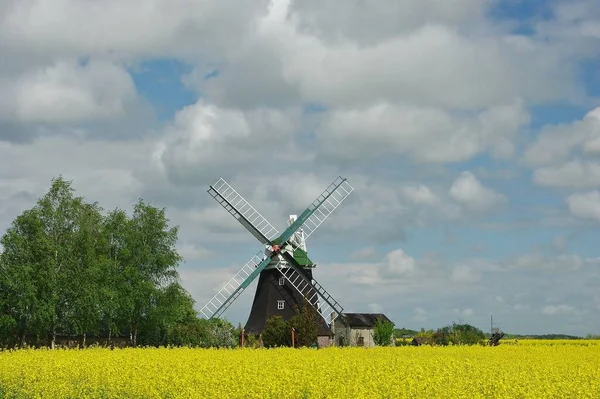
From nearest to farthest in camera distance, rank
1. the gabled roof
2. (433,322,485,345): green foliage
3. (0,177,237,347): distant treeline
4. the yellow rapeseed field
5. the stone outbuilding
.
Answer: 1. the yellow rapeseed field
2. (0,177,237,347): distant treeline
3. (433,322,485,345): green foliage
4. the stone outbuilding
5. the gabled roof

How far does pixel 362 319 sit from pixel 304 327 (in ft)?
63.6

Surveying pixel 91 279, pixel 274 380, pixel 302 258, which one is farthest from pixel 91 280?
pixel 274 380

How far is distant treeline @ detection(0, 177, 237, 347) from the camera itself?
46.5m

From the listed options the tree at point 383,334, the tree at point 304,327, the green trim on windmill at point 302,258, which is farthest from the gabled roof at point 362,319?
the tree at point 304,327

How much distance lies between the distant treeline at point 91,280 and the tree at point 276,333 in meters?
2.48

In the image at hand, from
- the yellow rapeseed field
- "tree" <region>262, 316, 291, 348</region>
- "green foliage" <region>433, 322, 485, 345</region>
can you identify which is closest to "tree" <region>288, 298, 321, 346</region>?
"tree" <region>262, 316, 291, 348</region>

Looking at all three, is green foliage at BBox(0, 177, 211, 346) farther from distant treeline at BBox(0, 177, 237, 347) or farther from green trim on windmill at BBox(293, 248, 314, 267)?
green trim on windmill at BBox(293, 248, 314, 267)

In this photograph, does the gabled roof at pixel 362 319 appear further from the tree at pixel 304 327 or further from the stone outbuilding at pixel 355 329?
the tree at pixel 304 327

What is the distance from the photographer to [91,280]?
48344mm

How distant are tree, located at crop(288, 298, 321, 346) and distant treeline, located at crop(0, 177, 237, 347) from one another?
4.32 metres

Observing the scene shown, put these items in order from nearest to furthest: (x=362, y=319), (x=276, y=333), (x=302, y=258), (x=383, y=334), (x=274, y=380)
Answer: (x=274, y=380) → (x=276, y=333) → (x=302, y=258) → (x=383, y=334) → (x=362, y=319)

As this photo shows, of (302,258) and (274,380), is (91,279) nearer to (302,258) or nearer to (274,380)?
(302,258)

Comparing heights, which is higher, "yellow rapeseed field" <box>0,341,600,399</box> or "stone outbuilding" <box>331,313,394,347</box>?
"stone outbuilding" <box>331,313,394,347</box>

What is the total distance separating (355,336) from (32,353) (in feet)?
117
